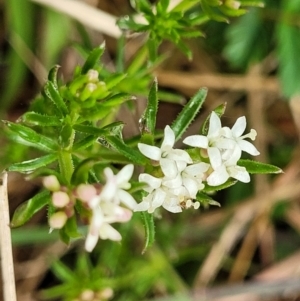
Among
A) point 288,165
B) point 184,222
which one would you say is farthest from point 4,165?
point 288,165

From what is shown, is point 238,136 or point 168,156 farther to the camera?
point 238,136

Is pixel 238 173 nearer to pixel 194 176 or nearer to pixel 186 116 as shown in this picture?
pixel 194 176

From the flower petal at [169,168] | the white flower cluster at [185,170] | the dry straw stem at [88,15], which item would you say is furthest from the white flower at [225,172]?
the dry straw stem at [88,15]

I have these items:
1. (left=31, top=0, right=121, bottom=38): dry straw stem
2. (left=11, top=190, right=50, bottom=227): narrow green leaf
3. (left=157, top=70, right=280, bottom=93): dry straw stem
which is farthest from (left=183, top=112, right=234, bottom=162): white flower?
(left=157, top=70, right=280, bottom=93): dry straw stem

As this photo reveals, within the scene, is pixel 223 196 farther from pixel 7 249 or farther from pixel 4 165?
pixel 7 249

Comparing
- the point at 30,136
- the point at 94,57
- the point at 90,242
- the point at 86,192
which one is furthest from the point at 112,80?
the point at 90,242
